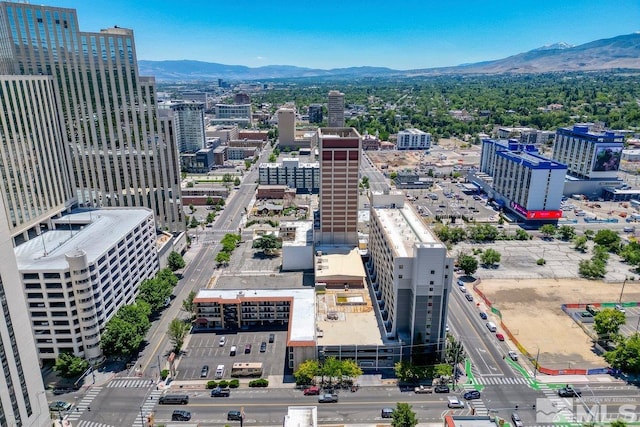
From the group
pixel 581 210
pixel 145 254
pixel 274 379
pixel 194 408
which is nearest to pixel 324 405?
pixel 274 379

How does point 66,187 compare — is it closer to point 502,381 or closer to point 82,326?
point 82,326

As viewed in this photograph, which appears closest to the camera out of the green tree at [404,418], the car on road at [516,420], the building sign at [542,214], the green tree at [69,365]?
the green tree at [404,418]

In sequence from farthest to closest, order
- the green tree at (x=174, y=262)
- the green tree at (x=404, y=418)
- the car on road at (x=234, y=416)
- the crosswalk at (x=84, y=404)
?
1. the green tree at (x=174, y=262)
2. the crosswalk at (x=84, y=404)
3. the car on road at (x=234, y=416)
4. the green tree at (x=404, y=418)

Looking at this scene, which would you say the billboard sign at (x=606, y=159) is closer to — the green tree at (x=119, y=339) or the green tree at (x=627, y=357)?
the green tree at (x=627, y=357)

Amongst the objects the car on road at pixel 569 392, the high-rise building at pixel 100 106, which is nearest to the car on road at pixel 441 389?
the car on road at pixel 569 392

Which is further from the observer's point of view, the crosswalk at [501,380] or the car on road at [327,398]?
the crosswalk at [501,380]

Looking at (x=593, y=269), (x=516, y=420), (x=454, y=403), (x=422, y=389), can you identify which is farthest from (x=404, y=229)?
(x=593, y=269)

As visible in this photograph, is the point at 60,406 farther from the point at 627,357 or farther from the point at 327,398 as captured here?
the point at 627,357
